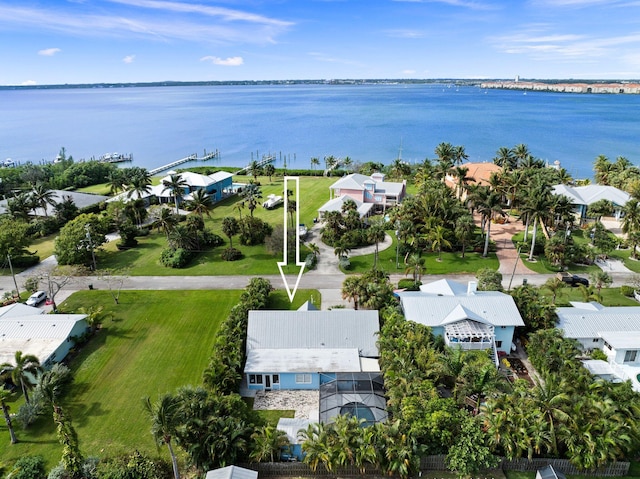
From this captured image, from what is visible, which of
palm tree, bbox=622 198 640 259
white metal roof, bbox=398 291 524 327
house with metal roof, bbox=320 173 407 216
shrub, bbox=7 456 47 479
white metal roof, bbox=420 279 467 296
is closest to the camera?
shrub, bbox=7 456 47 479

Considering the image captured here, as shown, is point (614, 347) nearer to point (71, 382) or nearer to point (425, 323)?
point (425, 323)

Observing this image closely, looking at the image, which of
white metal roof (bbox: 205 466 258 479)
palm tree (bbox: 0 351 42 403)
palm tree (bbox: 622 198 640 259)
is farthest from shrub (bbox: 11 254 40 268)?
palm tree (bbox: 622 198 640 259)

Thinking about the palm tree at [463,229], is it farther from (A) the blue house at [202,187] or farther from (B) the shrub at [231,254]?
(A) the blue house at [202,187]

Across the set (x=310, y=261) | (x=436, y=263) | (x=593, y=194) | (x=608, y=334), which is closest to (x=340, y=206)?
(x=310, y=261)

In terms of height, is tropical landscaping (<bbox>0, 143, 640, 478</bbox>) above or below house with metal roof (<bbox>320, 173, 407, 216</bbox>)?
below

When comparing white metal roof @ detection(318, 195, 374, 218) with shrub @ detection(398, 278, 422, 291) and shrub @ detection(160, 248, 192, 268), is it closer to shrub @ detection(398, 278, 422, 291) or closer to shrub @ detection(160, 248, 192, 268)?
shrub @ detection(398, 278, 422, 291)

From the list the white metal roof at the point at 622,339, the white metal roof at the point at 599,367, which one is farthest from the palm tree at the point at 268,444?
the white metal roof at the point at 622,339
